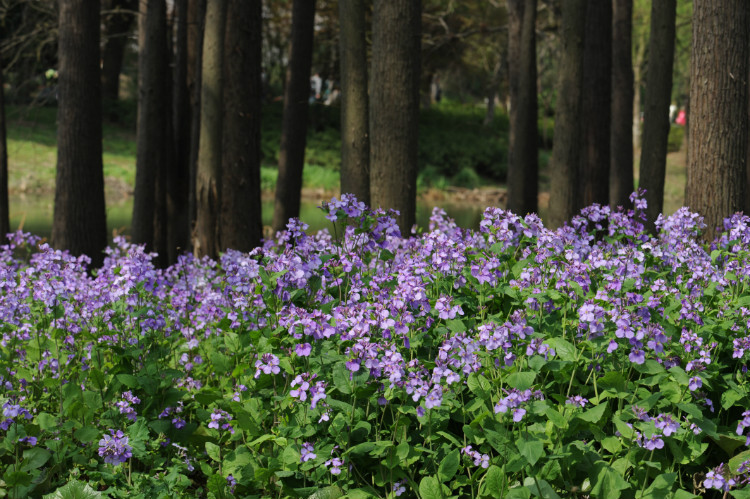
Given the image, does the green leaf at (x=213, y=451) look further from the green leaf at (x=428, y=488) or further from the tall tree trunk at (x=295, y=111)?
the tall tree trunk at (x=295, y=111)

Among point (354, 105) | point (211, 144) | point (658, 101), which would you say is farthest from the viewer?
point (658, 101)

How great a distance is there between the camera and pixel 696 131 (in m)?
6.39

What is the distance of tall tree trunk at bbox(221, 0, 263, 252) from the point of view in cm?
794

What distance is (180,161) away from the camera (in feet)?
38.2

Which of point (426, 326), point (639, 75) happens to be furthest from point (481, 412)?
point (639, 75)

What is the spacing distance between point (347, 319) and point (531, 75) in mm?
10089

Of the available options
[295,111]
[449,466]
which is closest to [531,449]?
[449,466]

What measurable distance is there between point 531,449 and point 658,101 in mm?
7645

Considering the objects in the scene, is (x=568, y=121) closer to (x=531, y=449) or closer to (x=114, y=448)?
(x=531, y=449)

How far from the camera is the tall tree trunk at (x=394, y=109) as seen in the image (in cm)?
667

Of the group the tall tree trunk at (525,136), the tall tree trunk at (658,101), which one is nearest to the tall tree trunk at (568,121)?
the tall tree trunk at (658,101)

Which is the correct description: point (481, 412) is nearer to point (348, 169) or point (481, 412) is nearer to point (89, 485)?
point (89, 485)

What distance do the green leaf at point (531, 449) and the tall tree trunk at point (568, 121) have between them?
6.14 meters

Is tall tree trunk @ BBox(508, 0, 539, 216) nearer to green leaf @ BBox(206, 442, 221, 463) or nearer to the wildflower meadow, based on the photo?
the wildflower meadow
